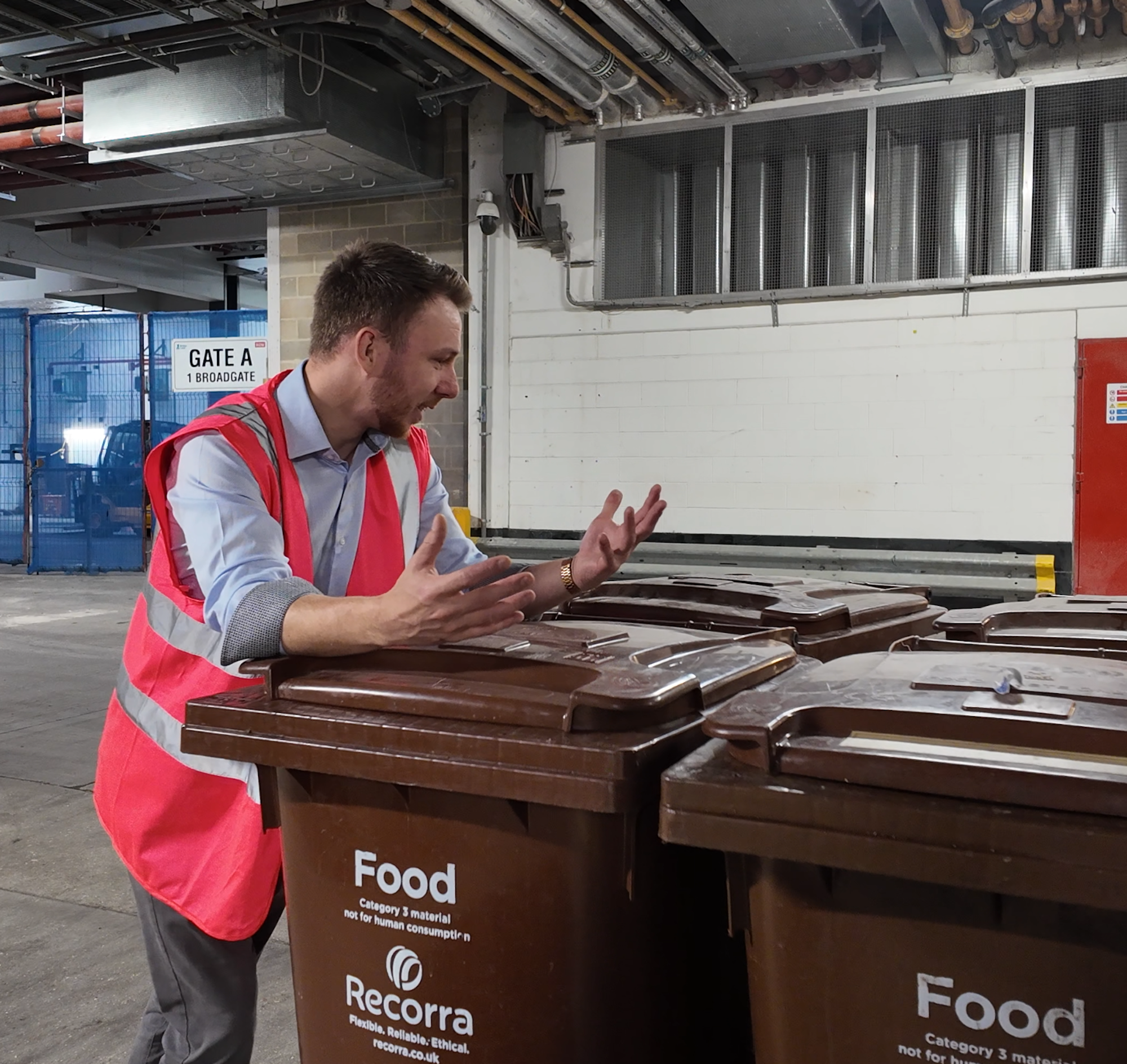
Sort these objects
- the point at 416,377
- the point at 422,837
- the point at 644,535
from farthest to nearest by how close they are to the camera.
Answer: the point at 644,535
the point at 416,377
the point at 422,837

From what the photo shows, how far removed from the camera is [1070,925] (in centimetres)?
126

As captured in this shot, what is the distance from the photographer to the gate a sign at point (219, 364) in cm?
918

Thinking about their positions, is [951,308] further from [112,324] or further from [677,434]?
[112,324]

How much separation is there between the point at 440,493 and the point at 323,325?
1.73 ft

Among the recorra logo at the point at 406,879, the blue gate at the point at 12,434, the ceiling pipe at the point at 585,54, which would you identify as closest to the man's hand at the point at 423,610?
the recorra logo at the point at 406,879

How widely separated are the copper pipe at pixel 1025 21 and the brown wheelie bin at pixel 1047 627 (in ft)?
12.8

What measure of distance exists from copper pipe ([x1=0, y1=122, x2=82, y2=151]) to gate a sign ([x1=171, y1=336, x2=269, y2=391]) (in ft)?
6.46

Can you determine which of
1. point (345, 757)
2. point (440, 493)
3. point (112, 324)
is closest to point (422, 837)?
point (345, 757)

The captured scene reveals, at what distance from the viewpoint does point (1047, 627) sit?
2.62 m

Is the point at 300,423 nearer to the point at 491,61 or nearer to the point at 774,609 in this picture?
the point at 774,609

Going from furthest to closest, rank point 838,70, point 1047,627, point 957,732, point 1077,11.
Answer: point 838,70, point 1077,11, point 1047,627, point 957,732

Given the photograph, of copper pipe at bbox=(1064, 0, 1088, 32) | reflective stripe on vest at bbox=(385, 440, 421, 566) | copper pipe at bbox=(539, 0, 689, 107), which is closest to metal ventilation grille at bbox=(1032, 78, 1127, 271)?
copper pipe at bbox=(1064, 0, 1088, 32)

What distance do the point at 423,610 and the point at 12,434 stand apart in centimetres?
1347

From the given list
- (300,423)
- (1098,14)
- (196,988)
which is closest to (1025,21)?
(1098,14)
